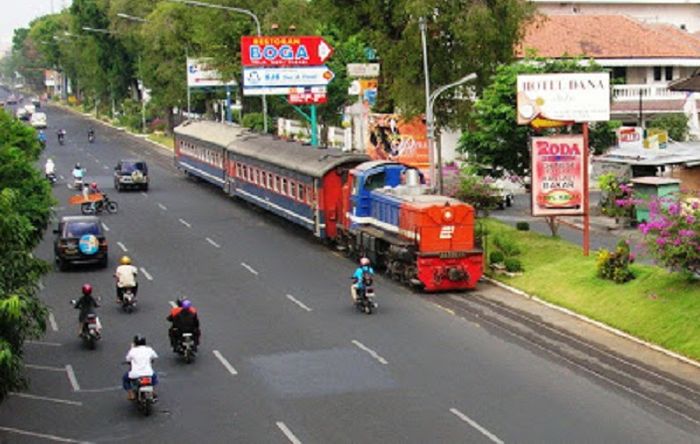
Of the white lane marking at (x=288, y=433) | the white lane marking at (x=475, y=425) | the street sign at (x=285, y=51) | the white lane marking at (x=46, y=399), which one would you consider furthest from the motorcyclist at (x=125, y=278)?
the street sign at (x=285, y=51)

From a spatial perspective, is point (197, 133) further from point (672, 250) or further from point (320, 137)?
point (672, 250)

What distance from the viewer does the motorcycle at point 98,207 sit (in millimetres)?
56656

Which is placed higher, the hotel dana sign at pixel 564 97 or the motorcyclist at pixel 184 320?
the hotel dana sign at pixel 564 97

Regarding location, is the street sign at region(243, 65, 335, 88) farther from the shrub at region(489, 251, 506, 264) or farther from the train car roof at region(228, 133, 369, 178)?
the shrub at region(489, 251, 506, 264)

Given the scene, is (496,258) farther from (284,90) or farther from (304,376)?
(284,90)

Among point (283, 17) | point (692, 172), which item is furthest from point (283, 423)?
point (283, 17)

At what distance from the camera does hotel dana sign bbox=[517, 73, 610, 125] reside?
1449 inches

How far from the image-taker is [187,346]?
27594 mm

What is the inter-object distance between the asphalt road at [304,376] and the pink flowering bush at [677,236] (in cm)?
464

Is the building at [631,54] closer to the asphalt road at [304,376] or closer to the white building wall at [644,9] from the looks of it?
the white building wall at [644,9]

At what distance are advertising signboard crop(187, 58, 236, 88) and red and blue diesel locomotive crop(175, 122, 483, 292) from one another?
1179 inches

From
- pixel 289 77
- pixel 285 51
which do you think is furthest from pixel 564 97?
pixel 289 77

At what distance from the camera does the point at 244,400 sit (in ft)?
80.2

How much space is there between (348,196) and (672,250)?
1557cm
